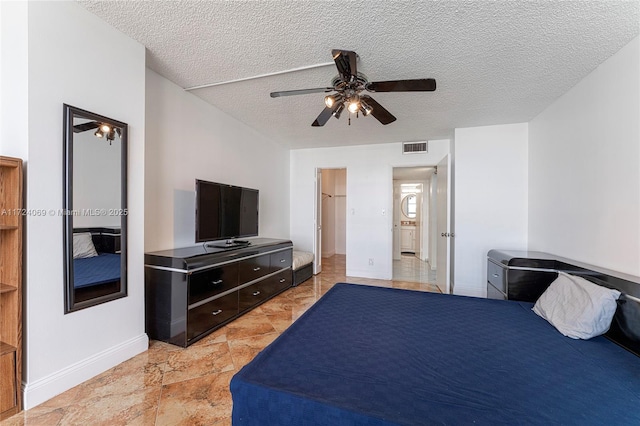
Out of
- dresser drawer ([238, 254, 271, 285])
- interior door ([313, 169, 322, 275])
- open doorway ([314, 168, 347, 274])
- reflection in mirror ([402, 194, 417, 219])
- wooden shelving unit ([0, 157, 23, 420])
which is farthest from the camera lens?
reflection in mirror ([402, 194, 417, 219])

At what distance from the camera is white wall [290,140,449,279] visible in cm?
488

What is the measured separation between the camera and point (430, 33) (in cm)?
192

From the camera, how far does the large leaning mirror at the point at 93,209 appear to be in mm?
1733

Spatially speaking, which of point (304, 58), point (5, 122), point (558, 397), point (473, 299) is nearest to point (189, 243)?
point (5, 122)

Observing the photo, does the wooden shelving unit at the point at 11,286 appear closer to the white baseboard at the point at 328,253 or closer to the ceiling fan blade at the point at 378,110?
the ceiling fan blade at the point at 378,110

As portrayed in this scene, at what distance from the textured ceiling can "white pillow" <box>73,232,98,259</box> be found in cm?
154

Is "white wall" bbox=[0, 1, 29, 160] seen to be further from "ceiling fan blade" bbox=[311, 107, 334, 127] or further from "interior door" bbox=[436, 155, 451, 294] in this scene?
"interior door" bbox=[436, 155, 451, 294]

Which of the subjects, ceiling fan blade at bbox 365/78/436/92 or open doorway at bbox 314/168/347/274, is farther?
open doorway at bbox 314/168/347/274

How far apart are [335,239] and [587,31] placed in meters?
6.72

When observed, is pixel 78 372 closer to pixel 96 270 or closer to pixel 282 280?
pixel 96 270

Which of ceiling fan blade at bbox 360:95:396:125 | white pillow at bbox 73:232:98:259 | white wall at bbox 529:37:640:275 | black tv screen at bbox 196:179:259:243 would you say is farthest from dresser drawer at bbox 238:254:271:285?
white wall at bbox 529:37:640:275

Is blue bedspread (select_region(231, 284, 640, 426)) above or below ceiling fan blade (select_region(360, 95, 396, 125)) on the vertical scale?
below

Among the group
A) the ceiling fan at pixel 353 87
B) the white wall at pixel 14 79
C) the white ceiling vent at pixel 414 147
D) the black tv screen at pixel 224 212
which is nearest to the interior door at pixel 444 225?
the white ceiling vent at pixel 414 147

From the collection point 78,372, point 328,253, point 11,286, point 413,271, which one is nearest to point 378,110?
point 11,286
